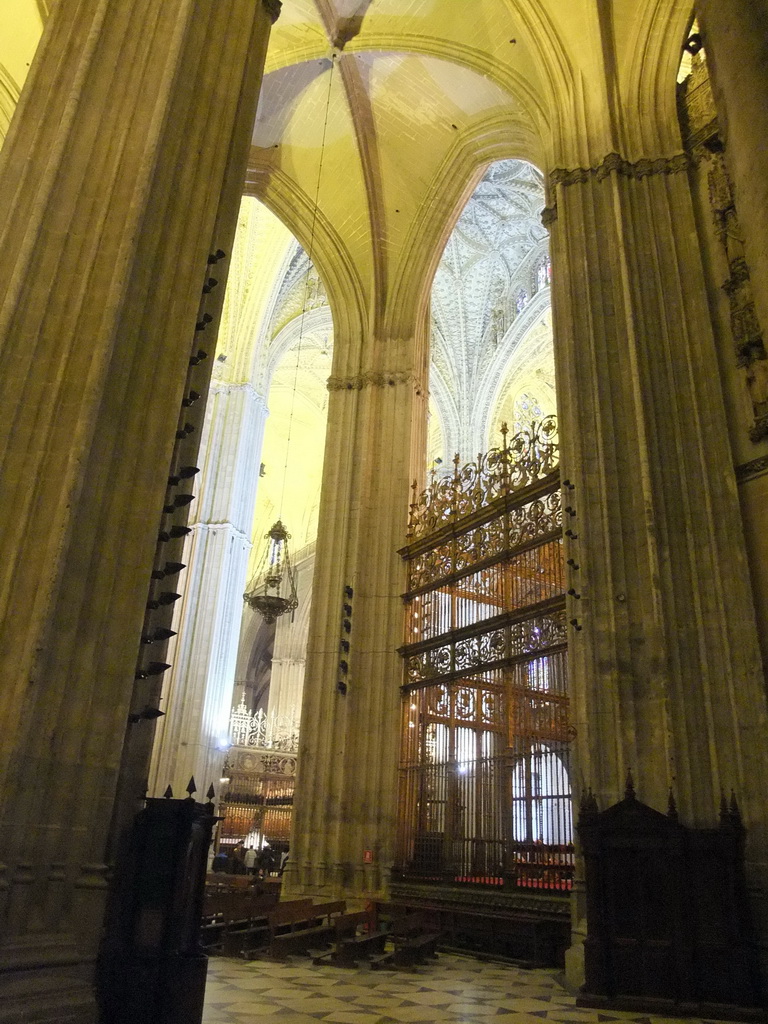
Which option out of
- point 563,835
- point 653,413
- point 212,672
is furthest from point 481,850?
point 212,672

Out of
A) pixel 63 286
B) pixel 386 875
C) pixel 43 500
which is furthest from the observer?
pixel 386 875

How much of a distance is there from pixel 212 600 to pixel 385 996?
12649 mm

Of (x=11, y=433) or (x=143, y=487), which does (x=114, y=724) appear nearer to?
(x=143, y=487)

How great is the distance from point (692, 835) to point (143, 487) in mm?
5030

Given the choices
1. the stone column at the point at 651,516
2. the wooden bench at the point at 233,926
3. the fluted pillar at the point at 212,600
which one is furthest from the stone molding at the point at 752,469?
the fluted pillar at the point at 212,600

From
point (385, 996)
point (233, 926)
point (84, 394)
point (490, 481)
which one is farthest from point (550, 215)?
point (233, 926)

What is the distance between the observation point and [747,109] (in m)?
3.41

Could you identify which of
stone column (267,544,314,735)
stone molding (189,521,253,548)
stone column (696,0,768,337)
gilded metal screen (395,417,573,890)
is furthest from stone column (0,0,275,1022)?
stone column (267,544,314,735)

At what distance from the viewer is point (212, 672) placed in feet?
57.1

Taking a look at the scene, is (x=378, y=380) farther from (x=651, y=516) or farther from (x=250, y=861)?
(x=250, y=861)

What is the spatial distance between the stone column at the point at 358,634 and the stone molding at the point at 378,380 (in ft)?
0.06

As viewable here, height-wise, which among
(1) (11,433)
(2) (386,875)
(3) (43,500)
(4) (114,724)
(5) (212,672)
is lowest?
(2) (386,875)

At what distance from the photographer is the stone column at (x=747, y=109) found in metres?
3.23

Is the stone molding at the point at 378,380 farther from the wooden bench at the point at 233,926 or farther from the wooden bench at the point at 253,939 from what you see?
the wooden bench at the point at 253,939
